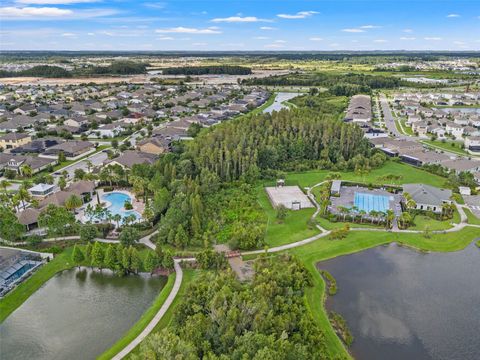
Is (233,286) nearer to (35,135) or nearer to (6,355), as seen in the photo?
(6,355)

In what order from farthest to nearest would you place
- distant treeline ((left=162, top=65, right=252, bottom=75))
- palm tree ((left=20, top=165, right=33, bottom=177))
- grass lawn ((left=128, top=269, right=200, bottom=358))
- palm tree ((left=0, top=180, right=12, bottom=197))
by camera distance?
distant treeline ((left=162, top=65, right=252, bottom=75)) < palm tree ((left=20, top=165, right=33, bottom=177)) < palm tree ((left=0, top=180, right=12, bottom=197)) < grass lawn ((left=128, top=269, right=200, bottom=358))

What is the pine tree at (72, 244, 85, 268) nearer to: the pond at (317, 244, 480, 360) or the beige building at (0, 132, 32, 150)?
the pond at (317, 244, 480, 360)

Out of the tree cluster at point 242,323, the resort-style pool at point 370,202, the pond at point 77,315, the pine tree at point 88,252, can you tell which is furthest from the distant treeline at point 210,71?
the tree cluster at point 242,323

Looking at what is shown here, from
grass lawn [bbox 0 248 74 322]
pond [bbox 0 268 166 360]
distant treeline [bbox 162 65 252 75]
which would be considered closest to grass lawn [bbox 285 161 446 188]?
pond [bbox 0 268 166 360]

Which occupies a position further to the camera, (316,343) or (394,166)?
(394,166)

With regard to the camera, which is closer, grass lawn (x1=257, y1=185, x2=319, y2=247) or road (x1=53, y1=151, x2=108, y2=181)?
grass lawn (x1=257, y1=185, x2=319, y2=247)

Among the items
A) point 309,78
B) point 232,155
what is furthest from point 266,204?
point 309,78

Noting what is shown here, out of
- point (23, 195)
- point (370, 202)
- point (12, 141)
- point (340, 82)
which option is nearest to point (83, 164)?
point (23, 195)
